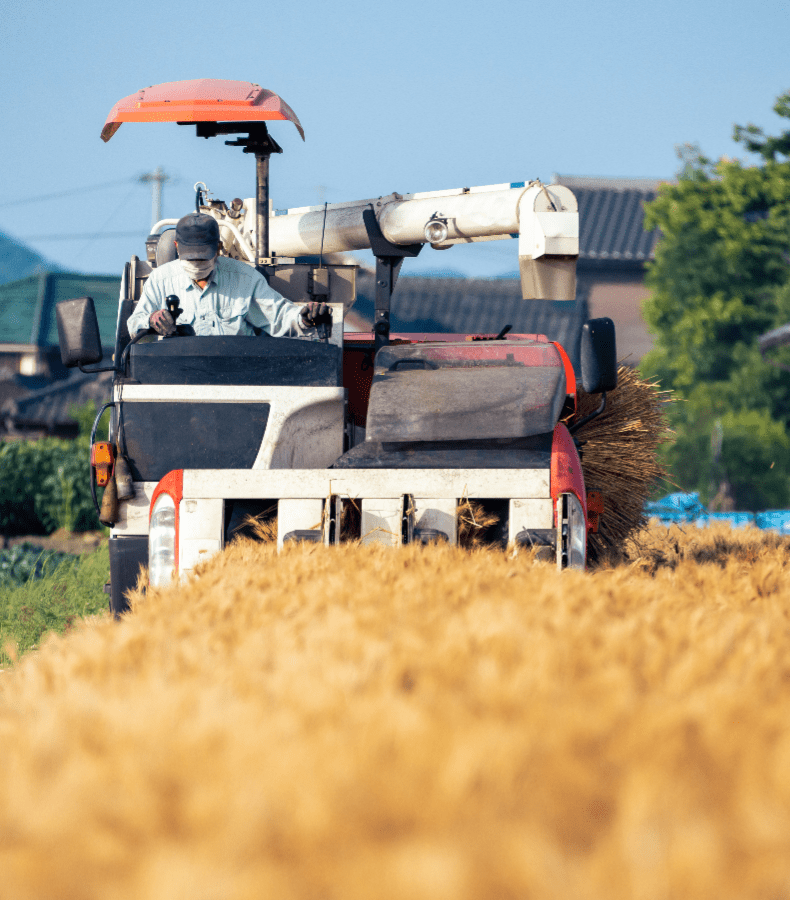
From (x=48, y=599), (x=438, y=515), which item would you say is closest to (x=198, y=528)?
(x=438, y=515)

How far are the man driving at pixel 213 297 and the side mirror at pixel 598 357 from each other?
63.3 inches

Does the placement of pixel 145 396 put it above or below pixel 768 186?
below

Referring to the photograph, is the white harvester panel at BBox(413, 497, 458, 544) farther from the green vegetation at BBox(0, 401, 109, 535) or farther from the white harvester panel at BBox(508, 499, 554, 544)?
the green vegetation at BBox(0, 401, 109, 535)

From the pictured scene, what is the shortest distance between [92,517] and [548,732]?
17.0 meters

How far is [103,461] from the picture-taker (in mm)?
5230

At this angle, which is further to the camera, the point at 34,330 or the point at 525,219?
the point at 34,330

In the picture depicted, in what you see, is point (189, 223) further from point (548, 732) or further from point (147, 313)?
point (548, 732)

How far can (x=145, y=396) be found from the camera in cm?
524

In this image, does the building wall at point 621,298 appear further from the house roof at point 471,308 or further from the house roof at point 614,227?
the house roof at point 614,227

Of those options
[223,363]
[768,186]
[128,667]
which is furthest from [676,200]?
[128,667]

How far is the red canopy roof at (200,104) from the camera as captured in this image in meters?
6.48

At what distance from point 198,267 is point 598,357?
2.27 meters

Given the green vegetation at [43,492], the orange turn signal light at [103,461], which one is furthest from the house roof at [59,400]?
the orange turn signal light at [103,461]

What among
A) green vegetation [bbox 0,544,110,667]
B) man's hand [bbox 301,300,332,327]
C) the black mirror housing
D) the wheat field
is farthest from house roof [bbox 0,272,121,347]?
the wheat field
